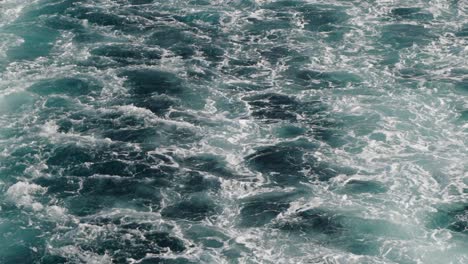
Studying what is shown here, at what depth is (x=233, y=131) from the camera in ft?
171

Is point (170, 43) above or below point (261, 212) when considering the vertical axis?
above

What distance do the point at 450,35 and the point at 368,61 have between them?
9463 mm

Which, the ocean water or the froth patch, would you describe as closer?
the ocean water

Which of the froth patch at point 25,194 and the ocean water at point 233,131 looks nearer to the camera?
the ocean water at point 233,131

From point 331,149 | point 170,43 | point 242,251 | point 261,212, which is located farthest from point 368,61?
point 242,251

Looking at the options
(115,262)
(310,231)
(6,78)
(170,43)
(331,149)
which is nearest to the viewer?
(115,262)

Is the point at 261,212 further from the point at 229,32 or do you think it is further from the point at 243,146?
the point at 229,32

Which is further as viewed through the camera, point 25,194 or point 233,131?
point 233,131

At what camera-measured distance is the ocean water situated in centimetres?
4241

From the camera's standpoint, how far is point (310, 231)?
141 feet

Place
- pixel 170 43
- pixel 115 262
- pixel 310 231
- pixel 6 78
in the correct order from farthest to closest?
pixel 170 43 → pixel 6 78 → pixel 310 231 → pixel 115 262

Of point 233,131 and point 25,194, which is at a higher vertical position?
point 233,131

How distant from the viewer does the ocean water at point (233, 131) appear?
42406 mm

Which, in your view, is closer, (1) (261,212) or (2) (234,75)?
(1) (261,212)
